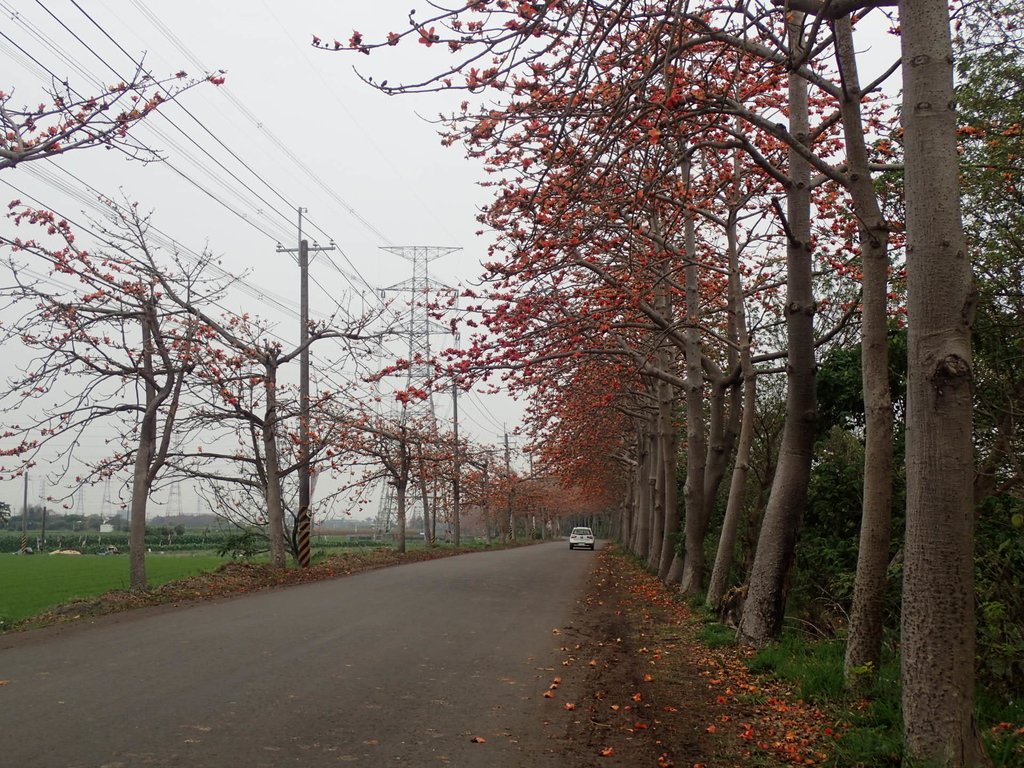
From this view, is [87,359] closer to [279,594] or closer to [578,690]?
[279,594]

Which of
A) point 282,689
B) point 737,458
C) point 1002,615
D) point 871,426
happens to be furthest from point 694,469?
point 282,689

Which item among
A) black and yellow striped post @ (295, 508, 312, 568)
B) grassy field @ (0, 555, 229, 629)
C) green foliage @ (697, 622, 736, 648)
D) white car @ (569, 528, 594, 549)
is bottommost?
white car @ (569, 528, 594, 549)

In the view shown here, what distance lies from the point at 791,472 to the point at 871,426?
242 cm

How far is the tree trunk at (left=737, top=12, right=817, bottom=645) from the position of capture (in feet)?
30.1

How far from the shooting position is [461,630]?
1132cm

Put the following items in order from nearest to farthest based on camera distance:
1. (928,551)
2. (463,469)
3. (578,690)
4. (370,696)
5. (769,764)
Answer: (928,551) < (769,764) < (370,696) < (578,690) < (463,469)

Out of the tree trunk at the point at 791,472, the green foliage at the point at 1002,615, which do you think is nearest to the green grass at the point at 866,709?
the green foliage at the point at 1002,615

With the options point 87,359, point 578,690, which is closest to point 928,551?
point 578,690

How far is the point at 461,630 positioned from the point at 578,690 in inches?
154

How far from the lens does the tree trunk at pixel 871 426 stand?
6.62 m

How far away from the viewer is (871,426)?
6863 millimetres

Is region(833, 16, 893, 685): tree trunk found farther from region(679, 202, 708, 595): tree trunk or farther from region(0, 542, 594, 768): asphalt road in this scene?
region(679, 202, 708, 595): tree trunk

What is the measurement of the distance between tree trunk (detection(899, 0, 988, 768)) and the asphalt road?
238 centimetres

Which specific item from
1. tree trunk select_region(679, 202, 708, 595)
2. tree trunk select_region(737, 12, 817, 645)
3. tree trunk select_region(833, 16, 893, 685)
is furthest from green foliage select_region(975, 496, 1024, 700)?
tree trunk select_region(679, 202, 708, 595)
